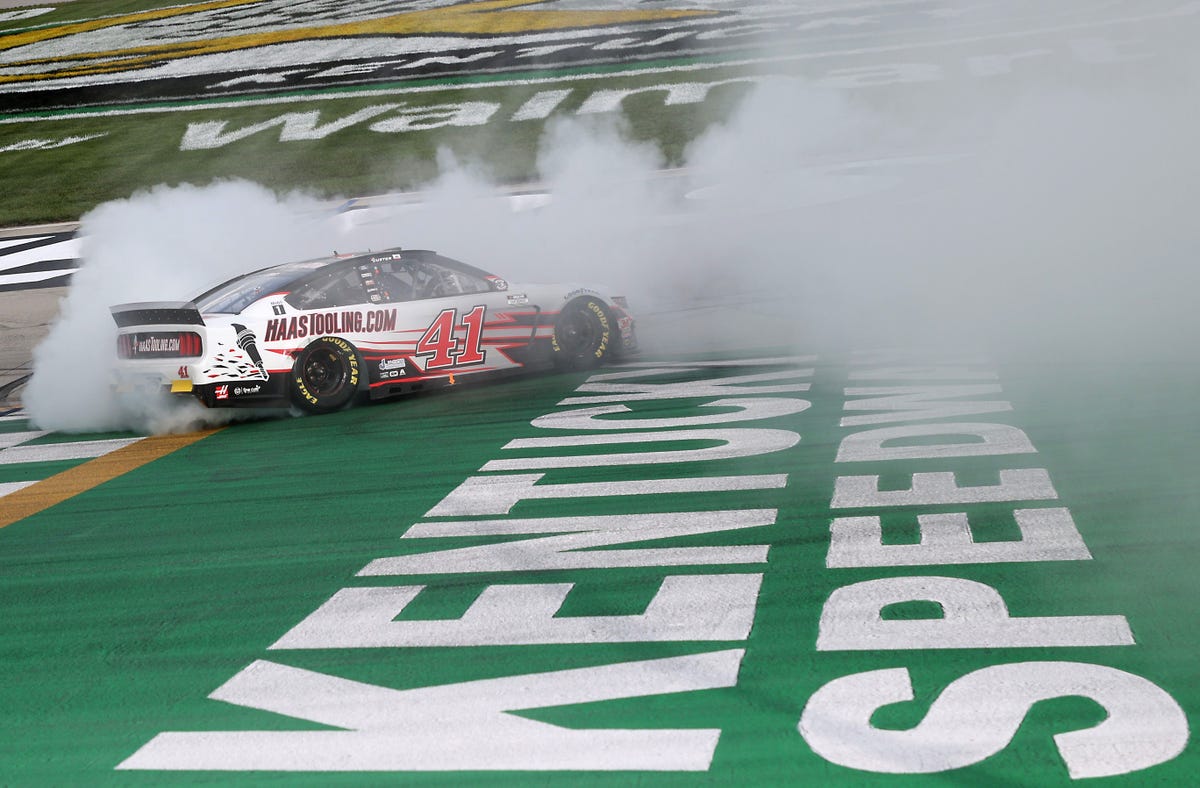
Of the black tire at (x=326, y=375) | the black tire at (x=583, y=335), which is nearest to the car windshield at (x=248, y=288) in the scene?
the black tire at (x=326, y=375)

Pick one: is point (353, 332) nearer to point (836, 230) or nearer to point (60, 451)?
point (60, 451)

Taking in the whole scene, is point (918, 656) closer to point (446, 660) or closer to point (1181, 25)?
point (446, 660)

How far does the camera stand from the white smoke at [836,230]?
10109mm

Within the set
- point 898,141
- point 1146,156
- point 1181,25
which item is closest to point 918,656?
point 1181,25

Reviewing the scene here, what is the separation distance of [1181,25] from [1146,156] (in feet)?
14.1

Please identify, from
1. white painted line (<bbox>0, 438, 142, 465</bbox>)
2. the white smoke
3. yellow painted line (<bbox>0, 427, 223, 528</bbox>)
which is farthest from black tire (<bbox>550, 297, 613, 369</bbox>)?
white painted line (<bbox>0, 438, 142, 465</bbox>)

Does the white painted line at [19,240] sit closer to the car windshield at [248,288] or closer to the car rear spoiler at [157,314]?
the car windshield at [248,288]

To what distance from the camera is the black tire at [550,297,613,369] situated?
973 centimetres

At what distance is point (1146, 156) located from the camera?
Result: 1141cm

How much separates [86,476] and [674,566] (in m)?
Answer: 3.88

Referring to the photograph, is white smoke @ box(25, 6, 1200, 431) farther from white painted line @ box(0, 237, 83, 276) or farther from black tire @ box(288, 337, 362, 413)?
white painted line @ box(0, 237, 83, 276)

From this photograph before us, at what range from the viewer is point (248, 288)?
28.6 ft

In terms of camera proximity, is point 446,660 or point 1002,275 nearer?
point 446,660

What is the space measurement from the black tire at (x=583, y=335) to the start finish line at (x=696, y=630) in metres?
2.71
